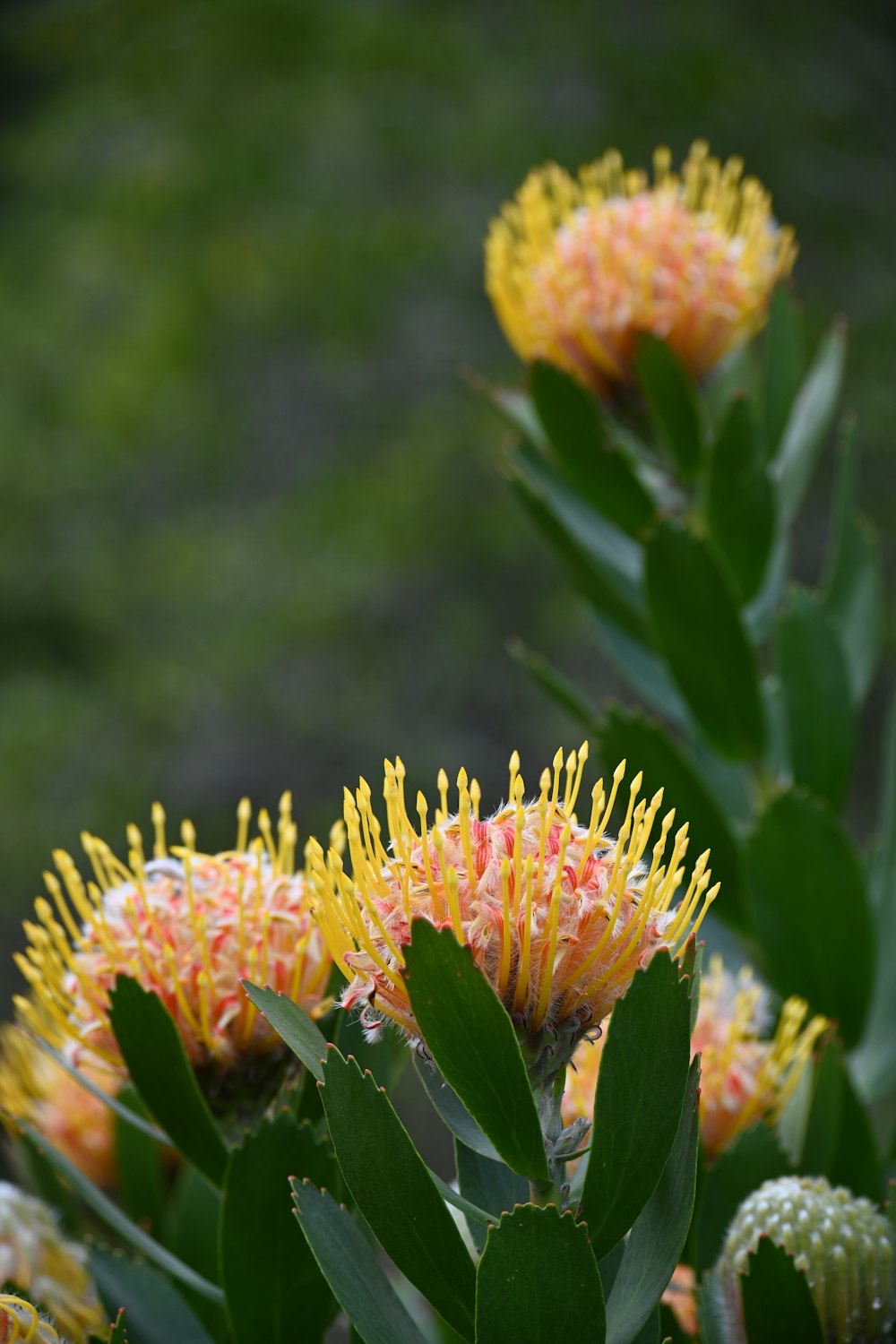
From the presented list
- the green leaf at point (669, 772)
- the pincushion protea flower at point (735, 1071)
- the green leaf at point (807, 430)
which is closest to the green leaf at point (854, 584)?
the green leaf at point (807, 430)

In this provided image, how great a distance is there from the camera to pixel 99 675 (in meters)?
4.27

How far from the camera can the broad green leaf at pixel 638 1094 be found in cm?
60

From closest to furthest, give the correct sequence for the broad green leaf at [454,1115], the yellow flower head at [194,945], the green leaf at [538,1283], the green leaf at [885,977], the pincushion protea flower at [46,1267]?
the green leaf at [538,1283], the broad green leaf at [454,1115], the yellow flower head at [194,945], the pincushion protea flower at [46,1267], the green leaf at [885,977]

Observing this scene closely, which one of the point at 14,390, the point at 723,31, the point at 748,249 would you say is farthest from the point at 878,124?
the point at 748,249

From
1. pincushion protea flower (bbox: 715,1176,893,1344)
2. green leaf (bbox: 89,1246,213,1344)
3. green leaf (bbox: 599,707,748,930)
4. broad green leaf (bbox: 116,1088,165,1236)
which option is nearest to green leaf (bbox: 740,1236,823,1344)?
pincushion protea flower (bbox: 715,1176,893,1344)

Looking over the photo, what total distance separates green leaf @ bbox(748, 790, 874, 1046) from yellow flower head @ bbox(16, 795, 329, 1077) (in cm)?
48

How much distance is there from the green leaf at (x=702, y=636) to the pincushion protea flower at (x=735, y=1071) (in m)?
0.35

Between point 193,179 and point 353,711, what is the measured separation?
6.45 ft

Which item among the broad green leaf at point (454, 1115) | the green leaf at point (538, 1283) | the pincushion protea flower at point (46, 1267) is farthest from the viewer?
the pincushion protea flower at point (46, 1267)

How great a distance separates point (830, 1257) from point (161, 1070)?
0.42 m

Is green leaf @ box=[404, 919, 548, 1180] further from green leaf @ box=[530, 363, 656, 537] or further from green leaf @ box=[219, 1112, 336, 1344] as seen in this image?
green leaf @ box=[530, 363, 656, 537]

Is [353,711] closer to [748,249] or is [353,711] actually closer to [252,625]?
[252,625]

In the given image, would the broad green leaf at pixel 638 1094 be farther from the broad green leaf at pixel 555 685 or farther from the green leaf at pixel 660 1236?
the broad green leaf at pixel 555 685

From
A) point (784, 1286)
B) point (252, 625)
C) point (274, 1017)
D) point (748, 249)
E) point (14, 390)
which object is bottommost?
point (784, 1286)
